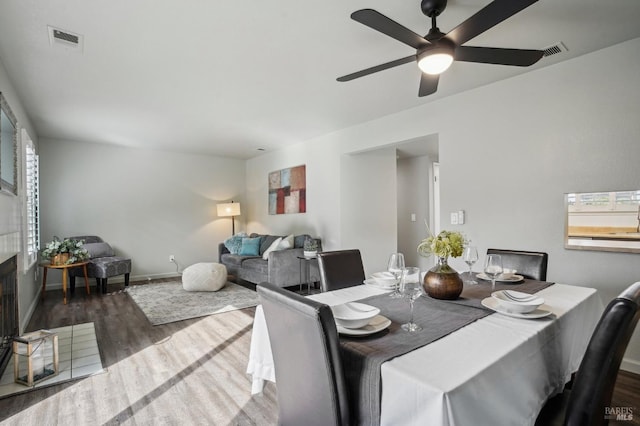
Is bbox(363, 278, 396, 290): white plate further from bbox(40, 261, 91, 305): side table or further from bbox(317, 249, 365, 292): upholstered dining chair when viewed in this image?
bbox(40, 261, 91, 305): side table

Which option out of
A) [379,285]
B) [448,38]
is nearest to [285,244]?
[379,285]

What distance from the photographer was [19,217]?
11.0 ft

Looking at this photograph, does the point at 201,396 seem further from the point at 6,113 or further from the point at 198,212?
the point at 198,212

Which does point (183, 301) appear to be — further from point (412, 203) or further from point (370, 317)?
point (412, 203)

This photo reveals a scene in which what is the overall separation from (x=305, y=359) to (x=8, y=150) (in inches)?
133

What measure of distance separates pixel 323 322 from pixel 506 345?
648 millimetres

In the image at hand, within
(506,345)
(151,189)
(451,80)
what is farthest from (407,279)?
(151,189)

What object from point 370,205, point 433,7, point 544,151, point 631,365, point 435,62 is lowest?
point 631,365

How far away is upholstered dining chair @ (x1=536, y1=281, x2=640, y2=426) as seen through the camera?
994mm

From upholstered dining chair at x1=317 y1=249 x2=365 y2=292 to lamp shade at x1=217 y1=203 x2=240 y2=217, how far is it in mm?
5051

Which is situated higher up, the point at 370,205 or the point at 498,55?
the point at 498,55

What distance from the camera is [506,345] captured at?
1130 mm

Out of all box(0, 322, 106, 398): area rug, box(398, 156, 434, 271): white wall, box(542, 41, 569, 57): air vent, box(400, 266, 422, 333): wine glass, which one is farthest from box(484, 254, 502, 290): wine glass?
box(398, 156, 434, 271): white wall

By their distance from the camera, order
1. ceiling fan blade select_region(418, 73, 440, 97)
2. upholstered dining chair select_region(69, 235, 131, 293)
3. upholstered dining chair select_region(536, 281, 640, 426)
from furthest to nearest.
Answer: upholstered dining chair select_region(69, 235, 131, 293)
ceiling fan blade select_region(418, 73, 440, 97)
upholstered dining chair select_region(536, 281, 640, 426)
